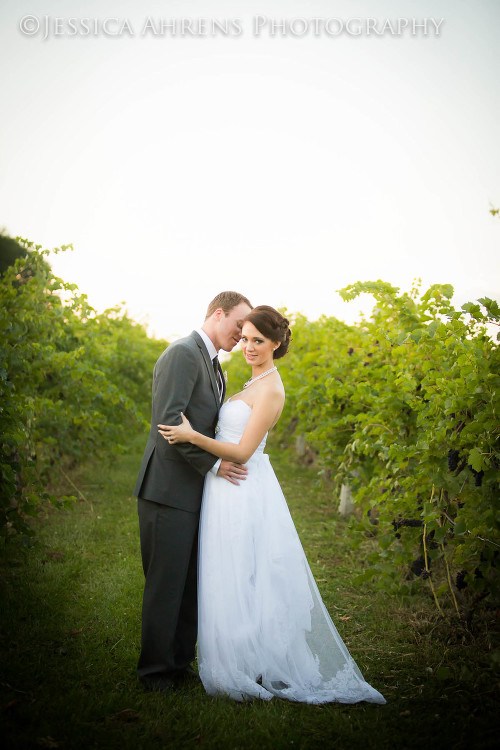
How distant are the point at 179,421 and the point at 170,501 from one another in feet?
1.49

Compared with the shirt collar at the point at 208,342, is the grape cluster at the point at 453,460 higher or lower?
lower

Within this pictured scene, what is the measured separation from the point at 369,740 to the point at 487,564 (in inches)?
40.2

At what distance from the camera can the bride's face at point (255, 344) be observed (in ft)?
10.5

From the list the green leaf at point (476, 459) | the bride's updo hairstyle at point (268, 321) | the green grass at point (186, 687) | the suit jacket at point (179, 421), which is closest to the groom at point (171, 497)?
the suit jacket at point (179, 421)

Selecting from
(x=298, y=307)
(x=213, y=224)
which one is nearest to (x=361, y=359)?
(x=298, y=307)

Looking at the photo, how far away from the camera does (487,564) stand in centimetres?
283

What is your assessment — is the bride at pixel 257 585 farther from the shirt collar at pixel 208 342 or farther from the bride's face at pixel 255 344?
the shirt collar at pixel 208 342

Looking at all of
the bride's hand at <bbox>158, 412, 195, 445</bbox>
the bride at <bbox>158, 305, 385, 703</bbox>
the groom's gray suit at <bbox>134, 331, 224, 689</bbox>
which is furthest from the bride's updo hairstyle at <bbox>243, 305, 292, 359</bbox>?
the bride's hand at <bbox>158, 412, 195, 445</bbox>

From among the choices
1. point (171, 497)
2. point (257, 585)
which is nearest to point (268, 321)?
point (171, 497)

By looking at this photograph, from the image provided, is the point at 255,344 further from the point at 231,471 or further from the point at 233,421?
the point at 231,471

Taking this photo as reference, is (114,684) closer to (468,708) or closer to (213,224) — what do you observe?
(468,708)

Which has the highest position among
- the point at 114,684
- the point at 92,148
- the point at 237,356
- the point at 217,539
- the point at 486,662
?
the point at 92,148

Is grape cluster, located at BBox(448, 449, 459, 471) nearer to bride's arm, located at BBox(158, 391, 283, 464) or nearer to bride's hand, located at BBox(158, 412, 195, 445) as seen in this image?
bride's arm, located at BBox(158, 391, 283, 464)

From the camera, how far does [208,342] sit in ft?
10.7
